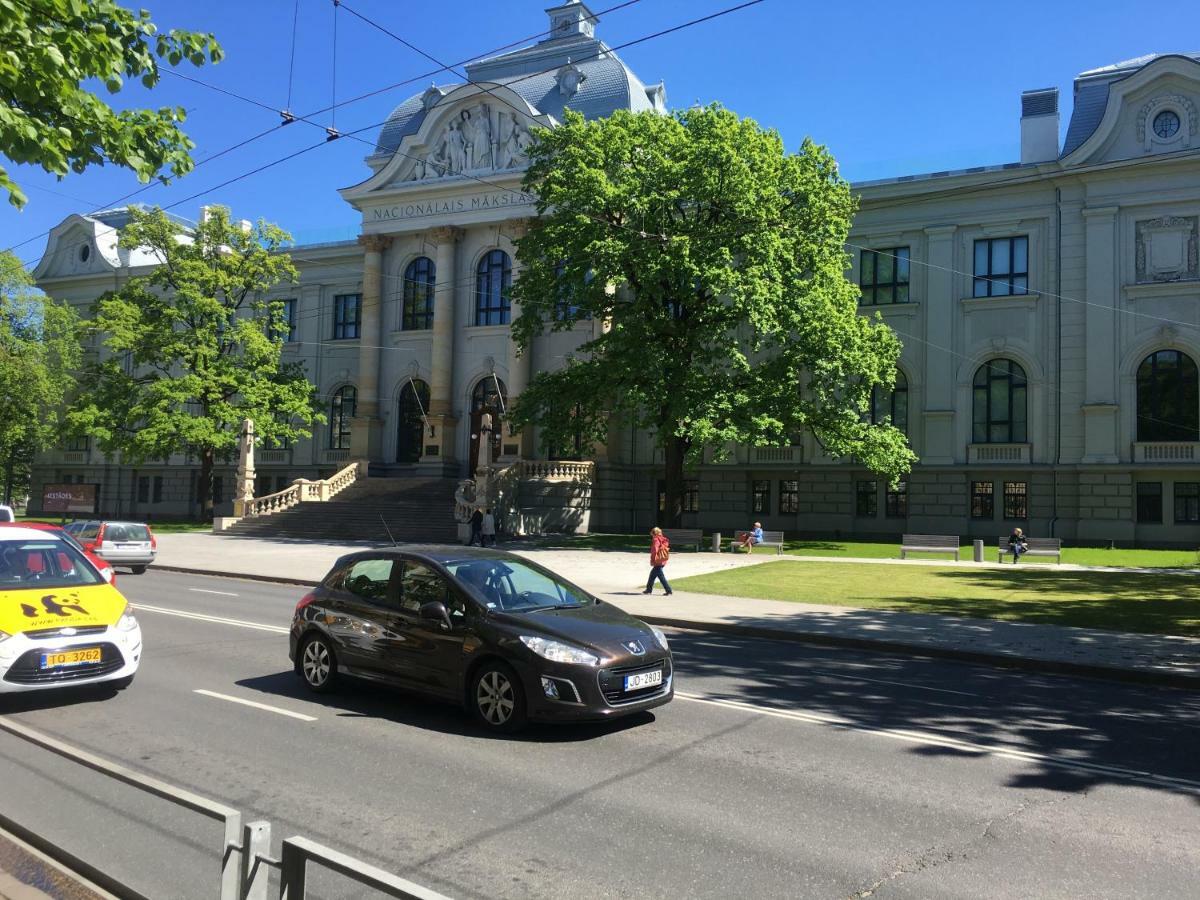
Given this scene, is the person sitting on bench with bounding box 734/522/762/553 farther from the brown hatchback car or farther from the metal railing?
the metal railing

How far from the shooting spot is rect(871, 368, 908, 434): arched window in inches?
1574

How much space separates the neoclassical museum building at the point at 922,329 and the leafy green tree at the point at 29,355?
1188 cm

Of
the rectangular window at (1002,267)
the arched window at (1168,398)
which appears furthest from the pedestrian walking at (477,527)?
the arched window at (1168,398)

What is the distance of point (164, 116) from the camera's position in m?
9.86

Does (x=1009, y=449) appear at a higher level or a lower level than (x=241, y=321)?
lower

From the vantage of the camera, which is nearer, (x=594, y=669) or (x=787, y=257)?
(x=594, y=669)

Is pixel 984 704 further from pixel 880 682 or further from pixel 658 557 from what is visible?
pixel 658 557

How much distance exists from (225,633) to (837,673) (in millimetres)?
8389

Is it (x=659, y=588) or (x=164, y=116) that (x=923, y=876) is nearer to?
(x=164, y=116)

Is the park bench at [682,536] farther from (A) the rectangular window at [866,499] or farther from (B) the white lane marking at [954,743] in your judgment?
(B) the white lane marking at [954,743]

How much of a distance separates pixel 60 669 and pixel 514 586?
4070mm

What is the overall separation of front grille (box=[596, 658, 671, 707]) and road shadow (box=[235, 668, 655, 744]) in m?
0.41

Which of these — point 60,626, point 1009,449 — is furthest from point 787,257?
point 60,626

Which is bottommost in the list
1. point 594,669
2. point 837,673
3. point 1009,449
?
point 837,673
